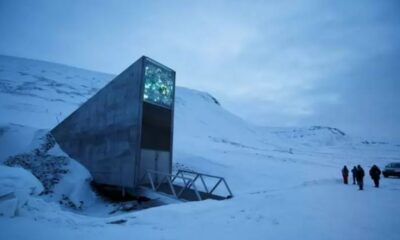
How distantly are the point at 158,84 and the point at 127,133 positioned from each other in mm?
3175

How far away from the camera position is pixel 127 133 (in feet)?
44.8

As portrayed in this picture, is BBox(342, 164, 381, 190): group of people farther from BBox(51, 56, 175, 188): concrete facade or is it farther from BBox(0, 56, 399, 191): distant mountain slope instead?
BBox(51, 56, 175, 188): concrete facade

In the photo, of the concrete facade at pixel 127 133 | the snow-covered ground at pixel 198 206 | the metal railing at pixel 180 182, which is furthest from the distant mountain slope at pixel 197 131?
the concrete facade at pixel 127 133

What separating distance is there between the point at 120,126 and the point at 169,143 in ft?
9.48

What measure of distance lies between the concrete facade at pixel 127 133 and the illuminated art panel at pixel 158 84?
0.09 m

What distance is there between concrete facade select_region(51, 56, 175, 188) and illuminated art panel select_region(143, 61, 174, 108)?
0.09m

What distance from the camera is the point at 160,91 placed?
14.5m

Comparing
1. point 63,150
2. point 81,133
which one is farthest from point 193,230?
point 63,150

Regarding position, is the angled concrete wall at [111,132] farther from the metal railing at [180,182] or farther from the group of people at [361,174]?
the group of people at [361,174]

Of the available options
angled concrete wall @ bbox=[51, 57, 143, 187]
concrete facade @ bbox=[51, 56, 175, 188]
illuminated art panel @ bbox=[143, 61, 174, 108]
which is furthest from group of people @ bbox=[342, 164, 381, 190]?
angled concrete wall @ bbox=[51, 57, 143, 187]

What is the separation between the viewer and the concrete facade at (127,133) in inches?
521

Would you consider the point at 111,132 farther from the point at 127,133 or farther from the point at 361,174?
the point at 361,174

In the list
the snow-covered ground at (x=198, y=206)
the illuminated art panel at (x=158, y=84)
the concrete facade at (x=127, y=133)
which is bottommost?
the snow-covered ground at (x=198, y=206)

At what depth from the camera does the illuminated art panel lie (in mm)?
13727
